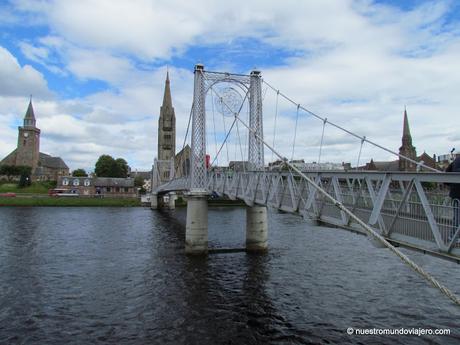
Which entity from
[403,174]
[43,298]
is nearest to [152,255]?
[43,298]

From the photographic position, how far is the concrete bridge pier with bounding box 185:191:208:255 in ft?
102

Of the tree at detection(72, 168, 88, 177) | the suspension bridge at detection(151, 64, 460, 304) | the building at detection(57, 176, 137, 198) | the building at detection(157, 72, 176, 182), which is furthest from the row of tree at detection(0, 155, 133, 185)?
the suspension bridge at detection(151, 64, 460, 304)

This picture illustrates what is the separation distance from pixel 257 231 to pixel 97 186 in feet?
300

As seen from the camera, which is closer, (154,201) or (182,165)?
(154,201)

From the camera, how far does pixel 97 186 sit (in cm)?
11338

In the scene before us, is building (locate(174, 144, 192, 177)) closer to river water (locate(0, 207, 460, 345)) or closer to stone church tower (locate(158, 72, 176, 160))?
river water (locate(0, 207, 460, 345))

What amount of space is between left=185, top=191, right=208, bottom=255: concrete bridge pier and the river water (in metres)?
1.44

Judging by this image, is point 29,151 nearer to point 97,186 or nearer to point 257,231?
point 97,186

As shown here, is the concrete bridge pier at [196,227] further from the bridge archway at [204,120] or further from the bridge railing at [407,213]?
the bridge railing at [407,213]

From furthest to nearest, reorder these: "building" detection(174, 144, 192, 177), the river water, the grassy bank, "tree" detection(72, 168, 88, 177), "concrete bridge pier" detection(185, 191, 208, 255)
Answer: "tree" detection(72, 168, 88, 177) < the grassy bank < "building" detection(174, 144, 192, 177) < "concrete bridge pier" detection(185, 191, 208, 255) < the river water

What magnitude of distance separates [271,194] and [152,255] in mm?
14364

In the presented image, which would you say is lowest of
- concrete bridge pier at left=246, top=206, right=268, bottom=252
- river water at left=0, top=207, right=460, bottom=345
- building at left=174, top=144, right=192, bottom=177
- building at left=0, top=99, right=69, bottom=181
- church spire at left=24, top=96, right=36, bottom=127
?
river water at left=0, top=207, right=460, bottom=345

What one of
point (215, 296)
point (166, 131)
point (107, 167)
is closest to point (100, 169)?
point (107, 167)

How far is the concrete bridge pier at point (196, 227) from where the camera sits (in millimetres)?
30997
